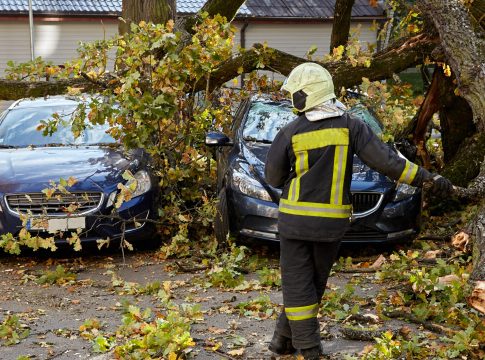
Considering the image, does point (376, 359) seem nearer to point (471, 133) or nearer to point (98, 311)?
point (98, 311)

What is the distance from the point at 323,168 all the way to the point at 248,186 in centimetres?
330

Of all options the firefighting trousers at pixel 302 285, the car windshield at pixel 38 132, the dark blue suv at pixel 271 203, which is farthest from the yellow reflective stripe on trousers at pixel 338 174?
the car windshield at pixel 38 132

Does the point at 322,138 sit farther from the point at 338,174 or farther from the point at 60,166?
the point at 60,166

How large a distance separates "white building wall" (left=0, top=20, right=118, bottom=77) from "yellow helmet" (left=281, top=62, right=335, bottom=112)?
977 inches

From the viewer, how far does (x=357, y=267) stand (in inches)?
316

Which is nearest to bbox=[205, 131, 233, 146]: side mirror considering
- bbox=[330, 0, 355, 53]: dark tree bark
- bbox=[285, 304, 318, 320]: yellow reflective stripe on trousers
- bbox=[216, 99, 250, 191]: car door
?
bbox=[216, 99, 250, 191]: car door

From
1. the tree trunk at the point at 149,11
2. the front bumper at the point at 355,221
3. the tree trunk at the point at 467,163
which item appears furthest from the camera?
the tree trunk at the point at 149,11

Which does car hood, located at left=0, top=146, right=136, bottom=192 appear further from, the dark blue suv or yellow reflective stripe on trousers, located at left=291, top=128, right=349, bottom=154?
yellow reflective stripe on trousers, located at left=291, top=128, right=349, bottom=154

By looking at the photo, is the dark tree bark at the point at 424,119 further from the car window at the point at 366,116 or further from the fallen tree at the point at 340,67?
the car window at the point at 366,116

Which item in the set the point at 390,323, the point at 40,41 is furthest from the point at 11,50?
the point at 390,323

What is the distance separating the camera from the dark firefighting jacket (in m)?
4.96

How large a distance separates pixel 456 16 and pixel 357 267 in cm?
263

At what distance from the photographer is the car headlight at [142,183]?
8.79m

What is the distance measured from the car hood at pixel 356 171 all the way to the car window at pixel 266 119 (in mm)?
239
